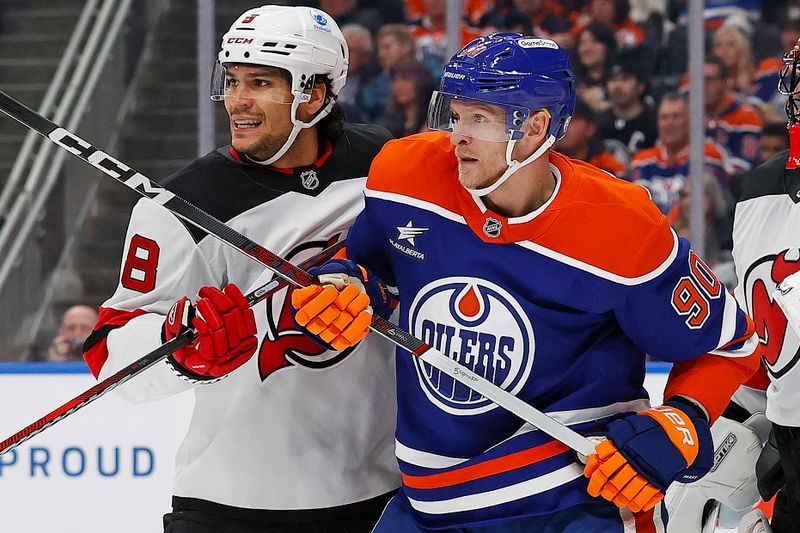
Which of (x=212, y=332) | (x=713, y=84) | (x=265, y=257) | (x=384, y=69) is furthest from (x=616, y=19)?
(x=212, y=332)

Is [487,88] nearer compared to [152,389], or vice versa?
[487,88]

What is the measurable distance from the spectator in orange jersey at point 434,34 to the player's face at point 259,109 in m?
2.42

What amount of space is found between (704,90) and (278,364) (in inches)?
108

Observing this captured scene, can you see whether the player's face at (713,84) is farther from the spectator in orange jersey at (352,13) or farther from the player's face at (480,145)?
the player's face at (480,145)

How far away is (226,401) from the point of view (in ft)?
7.34

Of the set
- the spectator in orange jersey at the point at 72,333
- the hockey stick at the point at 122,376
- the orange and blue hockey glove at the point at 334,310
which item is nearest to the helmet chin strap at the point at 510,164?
the orange and blue hockey glove at the point at 334,310

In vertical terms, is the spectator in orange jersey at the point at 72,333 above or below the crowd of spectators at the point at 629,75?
below

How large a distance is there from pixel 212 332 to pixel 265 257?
0.50 feet

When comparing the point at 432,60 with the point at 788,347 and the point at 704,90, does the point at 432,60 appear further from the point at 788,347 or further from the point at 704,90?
the point at 788,347

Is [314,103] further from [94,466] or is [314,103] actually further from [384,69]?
[384,69]

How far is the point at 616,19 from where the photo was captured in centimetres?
473

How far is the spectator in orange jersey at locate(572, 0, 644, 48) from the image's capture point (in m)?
4.71

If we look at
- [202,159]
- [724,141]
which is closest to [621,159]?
[724,141]

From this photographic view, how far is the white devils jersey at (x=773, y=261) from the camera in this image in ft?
7.84
